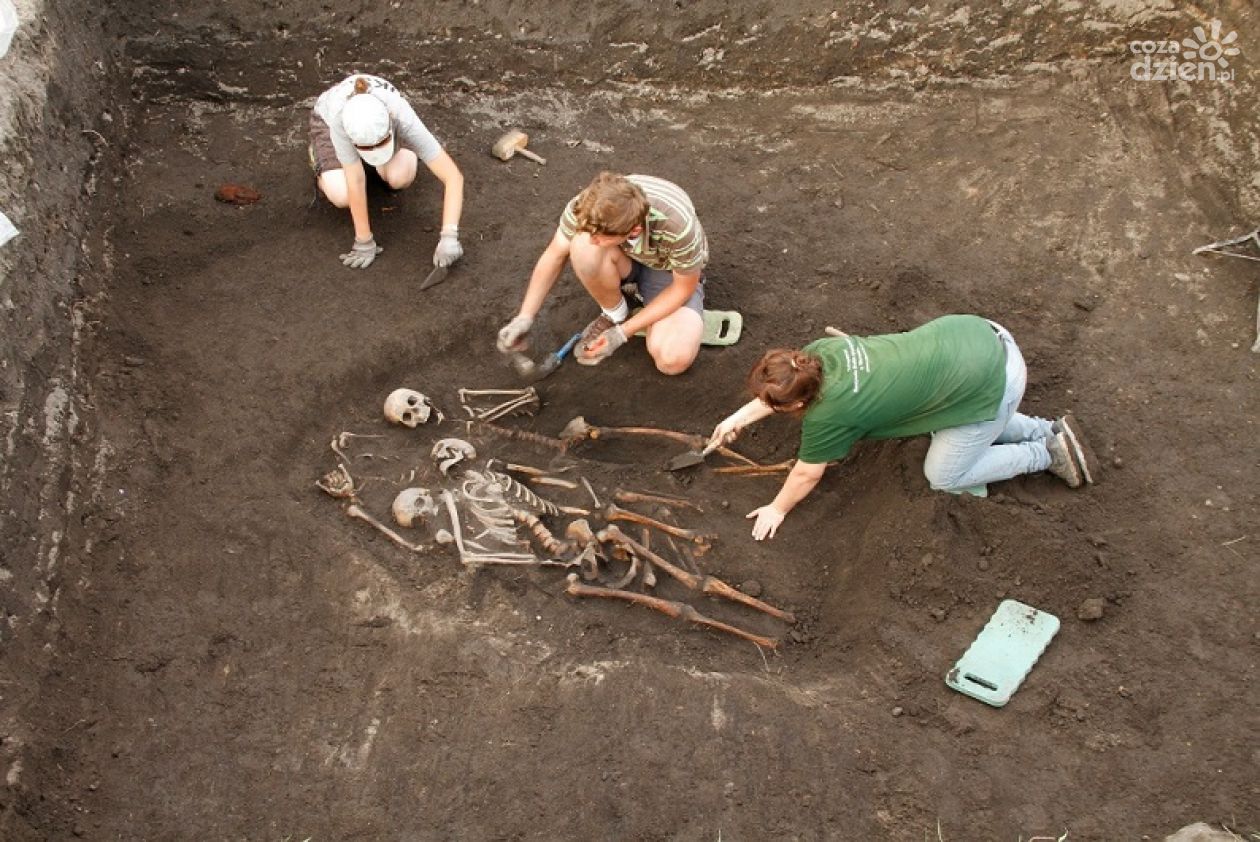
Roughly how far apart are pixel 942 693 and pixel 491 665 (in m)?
2.00

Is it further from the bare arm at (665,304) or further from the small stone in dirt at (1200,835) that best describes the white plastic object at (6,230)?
the small stone in dirt at (1200,835)

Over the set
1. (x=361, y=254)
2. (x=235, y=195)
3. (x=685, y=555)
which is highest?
(x=235, y=195)

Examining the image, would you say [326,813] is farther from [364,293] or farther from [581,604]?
[364,293]

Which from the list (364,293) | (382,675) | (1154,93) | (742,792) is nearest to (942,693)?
(742,792)

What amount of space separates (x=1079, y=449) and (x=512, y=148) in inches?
155

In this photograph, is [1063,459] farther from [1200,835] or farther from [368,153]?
[368,153]

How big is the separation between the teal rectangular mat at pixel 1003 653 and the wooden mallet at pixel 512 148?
4037mm

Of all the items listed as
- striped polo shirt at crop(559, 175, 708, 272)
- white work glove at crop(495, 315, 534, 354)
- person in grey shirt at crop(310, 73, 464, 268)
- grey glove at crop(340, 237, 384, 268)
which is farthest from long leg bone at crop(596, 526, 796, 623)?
grey glove at crop(340, 237, 384, 268)

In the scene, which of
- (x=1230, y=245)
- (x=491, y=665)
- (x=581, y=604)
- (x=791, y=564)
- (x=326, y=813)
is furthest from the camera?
(x=1230, y=245)

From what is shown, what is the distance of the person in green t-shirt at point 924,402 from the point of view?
13.7 feet

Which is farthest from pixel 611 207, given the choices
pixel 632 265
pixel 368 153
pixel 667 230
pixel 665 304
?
pixel 368 153

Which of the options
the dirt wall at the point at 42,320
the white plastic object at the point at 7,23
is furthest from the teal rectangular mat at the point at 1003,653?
the white plastic object at the point at 7,23

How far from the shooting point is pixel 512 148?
259 inches

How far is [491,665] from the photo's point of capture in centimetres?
446
